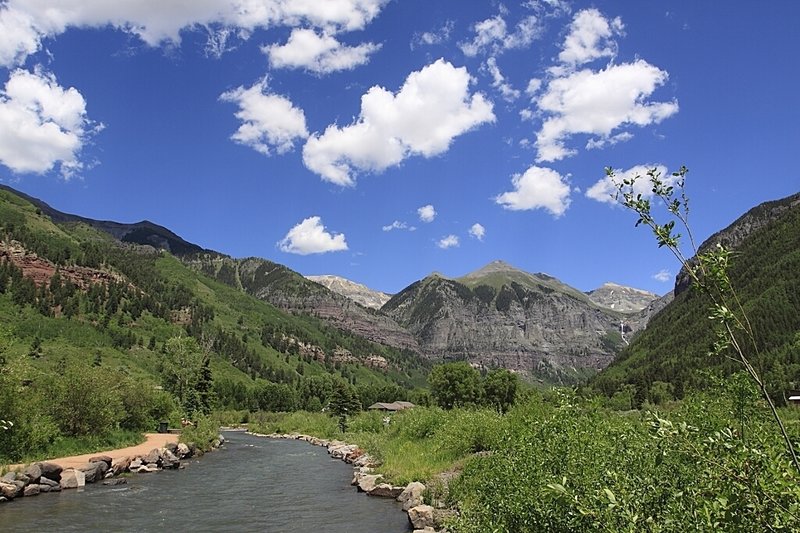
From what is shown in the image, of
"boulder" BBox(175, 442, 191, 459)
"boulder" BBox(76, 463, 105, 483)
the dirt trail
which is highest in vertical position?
"boulder" BBox(76, 463, 105, 483)

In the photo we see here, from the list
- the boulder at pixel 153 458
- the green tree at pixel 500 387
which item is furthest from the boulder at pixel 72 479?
the green tree at pixel 500 387

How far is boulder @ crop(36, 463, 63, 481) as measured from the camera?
96.3 ft

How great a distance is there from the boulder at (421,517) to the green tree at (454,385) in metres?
90.5

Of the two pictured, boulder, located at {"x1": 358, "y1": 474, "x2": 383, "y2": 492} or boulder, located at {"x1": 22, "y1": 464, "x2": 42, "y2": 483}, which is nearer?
boulder, located at {"x1": 22, "y1": 464, "x2": 42, "y2": 483}

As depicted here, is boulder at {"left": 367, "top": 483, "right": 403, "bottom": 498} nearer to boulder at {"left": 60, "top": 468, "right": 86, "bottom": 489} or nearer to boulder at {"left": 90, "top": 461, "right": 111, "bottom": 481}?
boulder at {"left": 60, "top": 468, "right": 86, "bottom": 489}

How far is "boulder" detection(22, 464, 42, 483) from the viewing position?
28156 millimetres

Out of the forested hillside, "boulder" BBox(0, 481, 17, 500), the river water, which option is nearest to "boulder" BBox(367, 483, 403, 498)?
the river water

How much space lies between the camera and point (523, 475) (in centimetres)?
1231

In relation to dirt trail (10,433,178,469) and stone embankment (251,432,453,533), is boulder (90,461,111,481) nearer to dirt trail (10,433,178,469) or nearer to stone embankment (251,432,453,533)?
dirt trail (10,433,178,469)

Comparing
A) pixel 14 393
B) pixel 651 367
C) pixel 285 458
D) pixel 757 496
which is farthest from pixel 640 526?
pixel 651 367

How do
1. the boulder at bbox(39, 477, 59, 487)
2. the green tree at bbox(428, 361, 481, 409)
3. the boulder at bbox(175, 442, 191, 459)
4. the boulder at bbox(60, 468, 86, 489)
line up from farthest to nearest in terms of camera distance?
1. the green tree at bbox(428, 361, 481, 409)
2. the boulder at bbox(175, 442, 191, 459)
3. the boulder at bbox(60, 468, 86, 489)
4. the boulder at bbox(39, 477, 59, 487)

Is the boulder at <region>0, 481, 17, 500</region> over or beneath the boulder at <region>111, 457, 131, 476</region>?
over

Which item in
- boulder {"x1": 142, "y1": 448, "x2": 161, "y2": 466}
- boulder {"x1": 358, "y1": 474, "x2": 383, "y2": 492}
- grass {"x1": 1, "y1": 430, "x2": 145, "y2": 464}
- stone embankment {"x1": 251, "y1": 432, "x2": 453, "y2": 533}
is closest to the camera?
stone embankment {"x1": 251, "y1": 432, "x2": 453, "y2": 533}

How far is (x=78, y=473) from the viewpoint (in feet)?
103
